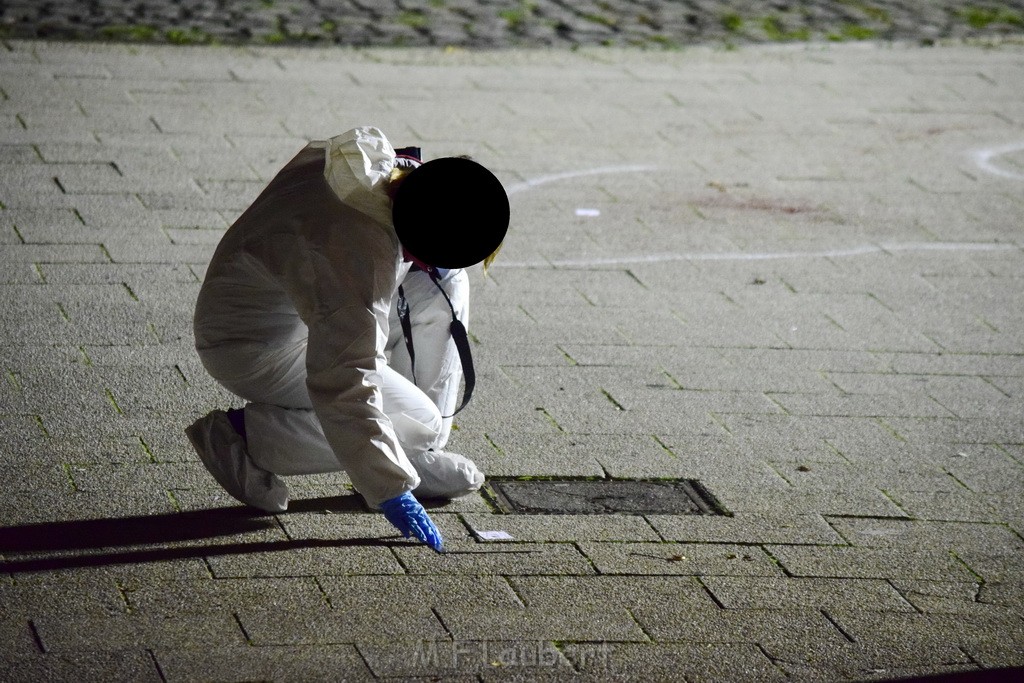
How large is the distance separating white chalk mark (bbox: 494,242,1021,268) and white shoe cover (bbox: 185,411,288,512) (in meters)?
2.57

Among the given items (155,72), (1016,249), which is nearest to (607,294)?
(1016,249)

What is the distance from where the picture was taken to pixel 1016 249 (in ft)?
24.2

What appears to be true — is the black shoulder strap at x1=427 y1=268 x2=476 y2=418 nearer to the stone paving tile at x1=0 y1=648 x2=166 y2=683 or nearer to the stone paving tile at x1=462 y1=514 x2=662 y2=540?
the stone paving tile at x1=462 y1=514 x2=662 y2=540

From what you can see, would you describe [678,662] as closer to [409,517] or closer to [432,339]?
[409,517]

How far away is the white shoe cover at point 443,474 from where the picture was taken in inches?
175

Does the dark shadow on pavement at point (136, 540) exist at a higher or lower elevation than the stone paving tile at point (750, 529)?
lower

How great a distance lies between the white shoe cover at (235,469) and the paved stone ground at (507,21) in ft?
19.1

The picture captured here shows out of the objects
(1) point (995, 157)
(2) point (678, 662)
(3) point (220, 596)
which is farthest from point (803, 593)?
(1) point (995, 157)

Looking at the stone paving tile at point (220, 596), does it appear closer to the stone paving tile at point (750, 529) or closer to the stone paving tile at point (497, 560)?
the stone paving tile at point (497, 560)

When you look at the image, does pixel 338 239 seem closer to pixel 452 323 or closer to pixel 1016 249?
pixel 452 323

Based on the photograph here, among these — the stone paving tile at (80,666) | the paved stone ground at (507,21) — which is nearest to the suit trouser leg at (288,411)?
the stone paving tile at (80,666)

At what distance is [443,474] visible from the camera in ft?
14.6

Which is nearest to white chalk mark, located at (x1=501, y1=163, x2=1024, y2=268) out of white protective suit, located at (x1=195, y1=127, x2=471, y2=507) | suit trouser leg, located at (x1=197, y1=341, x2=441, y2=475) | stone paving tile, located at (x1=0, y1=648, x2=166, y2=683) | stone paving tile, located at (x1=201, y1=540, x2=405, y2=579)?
white protective suit, located at (x1=195, y1=127, x2=471, y2=507)

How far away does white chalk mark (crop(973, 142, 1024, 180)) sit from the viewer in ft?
27.9
